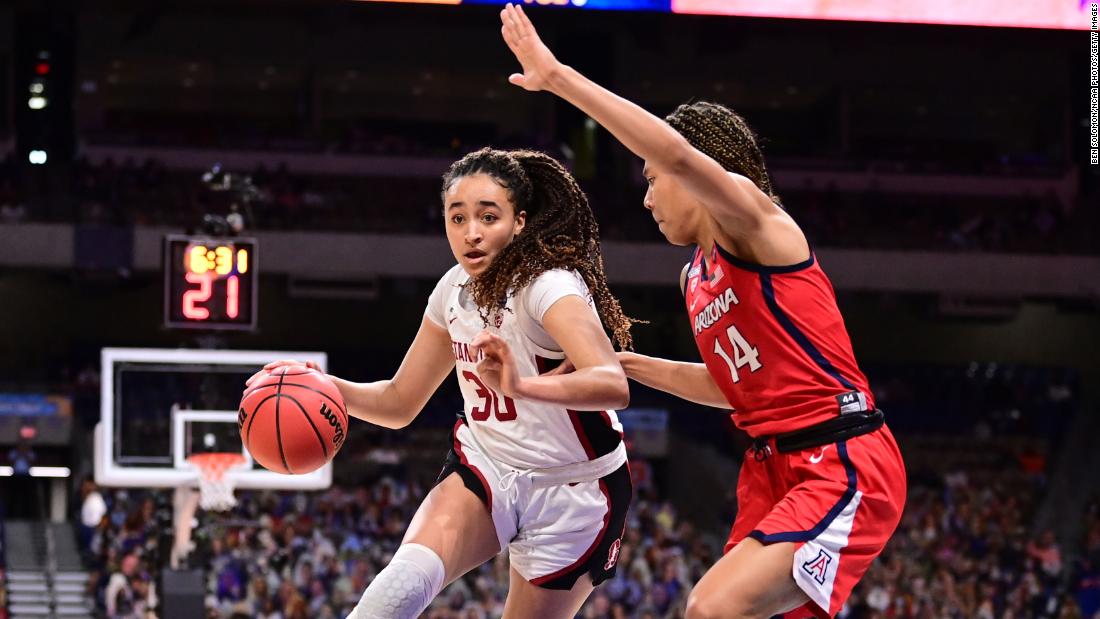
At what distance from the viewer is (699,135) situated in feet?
14.0

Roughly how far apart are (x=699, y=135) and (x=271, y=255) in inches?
694

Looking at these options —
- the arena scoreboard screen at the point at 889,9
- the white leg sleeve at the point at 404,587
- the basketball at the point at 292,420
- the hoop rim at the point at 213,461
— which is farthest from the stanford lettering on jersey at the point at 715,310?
the arena scoreboard screen at the point at 889,9

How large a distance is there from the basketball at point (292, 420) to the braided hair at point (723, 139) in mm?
1429

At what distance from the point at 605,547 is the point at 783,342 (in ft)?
3.05

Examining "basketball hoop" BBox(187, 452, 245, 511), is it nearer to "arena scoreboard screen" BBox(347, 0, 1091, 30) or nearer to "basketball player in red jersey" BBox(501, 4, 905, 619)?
"basketball player in red jersey" BBox(501, 4, 905, 619)

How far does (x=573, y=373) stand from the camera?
4.05 metres

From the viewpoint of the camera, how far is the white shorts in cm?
443

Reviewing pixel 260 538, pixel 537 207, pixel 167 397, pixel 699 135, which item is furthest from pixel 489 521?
pixel 260 538

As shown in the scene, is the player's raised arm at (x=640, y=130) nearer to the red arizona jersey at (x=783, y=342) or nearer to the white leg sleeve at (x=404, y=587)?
the red arizona jersey at (x=783, y=342)

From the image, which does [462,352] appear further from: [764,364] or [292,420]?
[764,364]

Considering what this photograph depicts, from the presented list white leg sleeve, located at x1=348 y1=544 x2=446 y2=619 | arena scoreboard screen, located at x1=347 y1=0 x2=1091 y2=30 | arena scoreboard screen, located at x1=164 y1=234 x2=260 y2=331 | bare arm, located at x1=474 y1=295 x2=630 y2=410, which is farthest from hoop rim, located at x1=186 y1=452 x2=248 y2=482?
arena scoreboard screen, located at x1=347 y1=0 x2=1091 y2=30

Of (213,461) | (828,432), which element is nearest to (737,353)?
(828,432)

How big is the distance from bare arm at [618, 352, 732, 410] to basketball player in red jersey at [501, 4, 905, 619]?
0.23 m

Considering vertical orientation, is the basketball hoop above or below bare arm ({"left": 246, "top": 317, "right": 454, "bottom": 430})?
below
